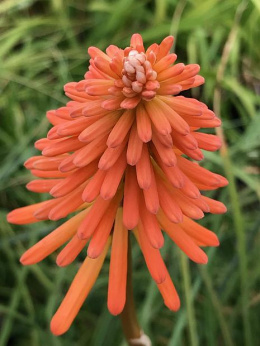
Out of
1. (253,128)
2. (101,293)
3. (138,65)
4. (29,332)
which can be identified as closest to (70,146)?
(138,65)

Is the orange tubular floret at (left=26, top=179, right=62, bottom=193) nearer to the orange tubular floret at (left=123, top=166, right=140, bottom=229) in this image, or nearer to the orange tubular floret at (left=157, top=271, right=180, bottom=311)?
the orange tubular floret at (left=123, top=166, right=140, bottom=229)

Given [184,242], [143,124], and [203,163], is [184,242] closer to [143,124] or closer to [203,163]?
[143,124]

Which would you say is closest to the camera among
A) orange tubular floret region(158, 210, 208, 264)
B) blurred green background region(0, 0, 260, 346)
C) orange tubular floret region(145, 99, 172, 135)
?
orange tubular floret region(145, 99, 172, 135)

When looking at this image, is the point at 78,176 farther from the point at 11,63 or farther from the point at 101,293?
the point at 11,63

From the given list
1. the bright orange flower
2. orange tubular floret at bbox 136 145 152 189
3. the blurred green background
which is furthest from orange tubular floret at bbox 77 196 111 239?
the blurred green background

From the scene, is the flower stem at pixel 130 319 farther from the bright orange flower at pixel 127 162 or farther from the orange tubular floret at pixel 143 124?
the orange tubular floret at pixel 143 124

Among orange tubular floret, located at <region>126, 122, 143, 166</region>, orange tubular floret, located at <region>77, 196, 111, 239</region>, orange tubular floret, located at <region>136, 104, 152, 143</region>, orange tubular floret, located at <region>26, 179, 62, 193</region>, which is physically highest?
orange tubular floret, located at <region>136, 104, 152, 143</region>

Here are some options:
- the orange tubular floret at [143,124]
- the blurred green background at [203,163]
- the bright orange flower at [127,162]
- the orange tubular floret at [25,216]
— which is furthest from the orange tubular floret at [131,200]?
the blurred green background at [203,163]

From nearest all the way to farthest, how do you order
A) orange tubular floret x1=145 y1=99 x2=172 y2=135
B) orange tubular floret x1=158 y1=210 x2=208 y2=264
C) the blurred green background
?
orange tubular floret x1=145 y1=99 x2=172 y2=135 → orange tubular floret x1=158 y1=210 x2=208 y2=264 → the blurred green background
